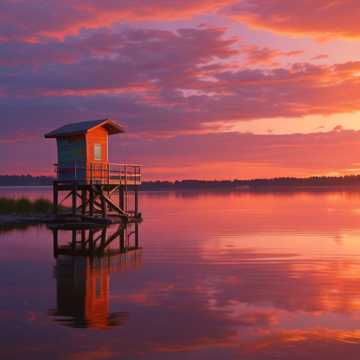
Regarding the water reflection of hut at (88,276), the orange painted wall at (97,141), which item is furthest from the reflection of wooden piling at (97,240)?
the orange painted wall at (97,141)

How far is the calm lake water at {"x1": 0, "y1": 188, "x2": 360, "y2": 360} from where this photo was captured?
9844mm

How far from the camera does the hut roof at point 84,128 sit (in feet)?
115

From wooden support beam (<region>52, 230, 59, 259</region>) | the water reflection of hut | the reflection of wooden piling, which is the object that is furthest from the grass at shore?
the water reflection of hut

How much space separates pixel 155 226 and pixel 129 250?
1329 centimetres

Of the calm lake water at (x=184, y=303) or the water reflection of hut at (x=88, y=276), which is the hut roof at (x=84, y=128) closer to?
the water reflection of hut at (x=88, y=276)

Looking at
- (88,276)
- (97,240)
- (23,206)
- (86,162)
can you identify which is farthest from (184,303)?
(23,206)

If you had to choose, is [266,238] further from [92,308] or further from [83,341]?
[83,341]

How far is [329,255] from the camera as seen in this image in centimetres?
2194

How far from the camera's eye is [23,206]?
46.1 meters

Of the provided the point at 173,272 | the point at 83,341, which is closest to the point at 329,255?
the point at 173,272

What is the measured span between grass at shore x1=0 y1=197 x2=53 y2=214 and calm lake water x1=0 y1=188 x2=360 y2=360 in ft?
66.4

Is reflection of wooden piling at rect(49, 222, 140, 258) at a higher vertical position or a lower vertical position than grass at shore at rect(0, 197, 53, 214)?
lower

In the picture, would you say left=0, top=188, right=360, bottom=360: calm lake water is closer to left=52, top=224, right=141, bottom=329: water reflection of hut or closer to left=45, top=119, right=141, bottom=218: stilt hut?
left=52, top=224, right=141, bottom=329: water reflection of hut

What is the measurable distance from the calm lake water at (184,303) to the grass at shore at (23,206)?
66.4 feet
